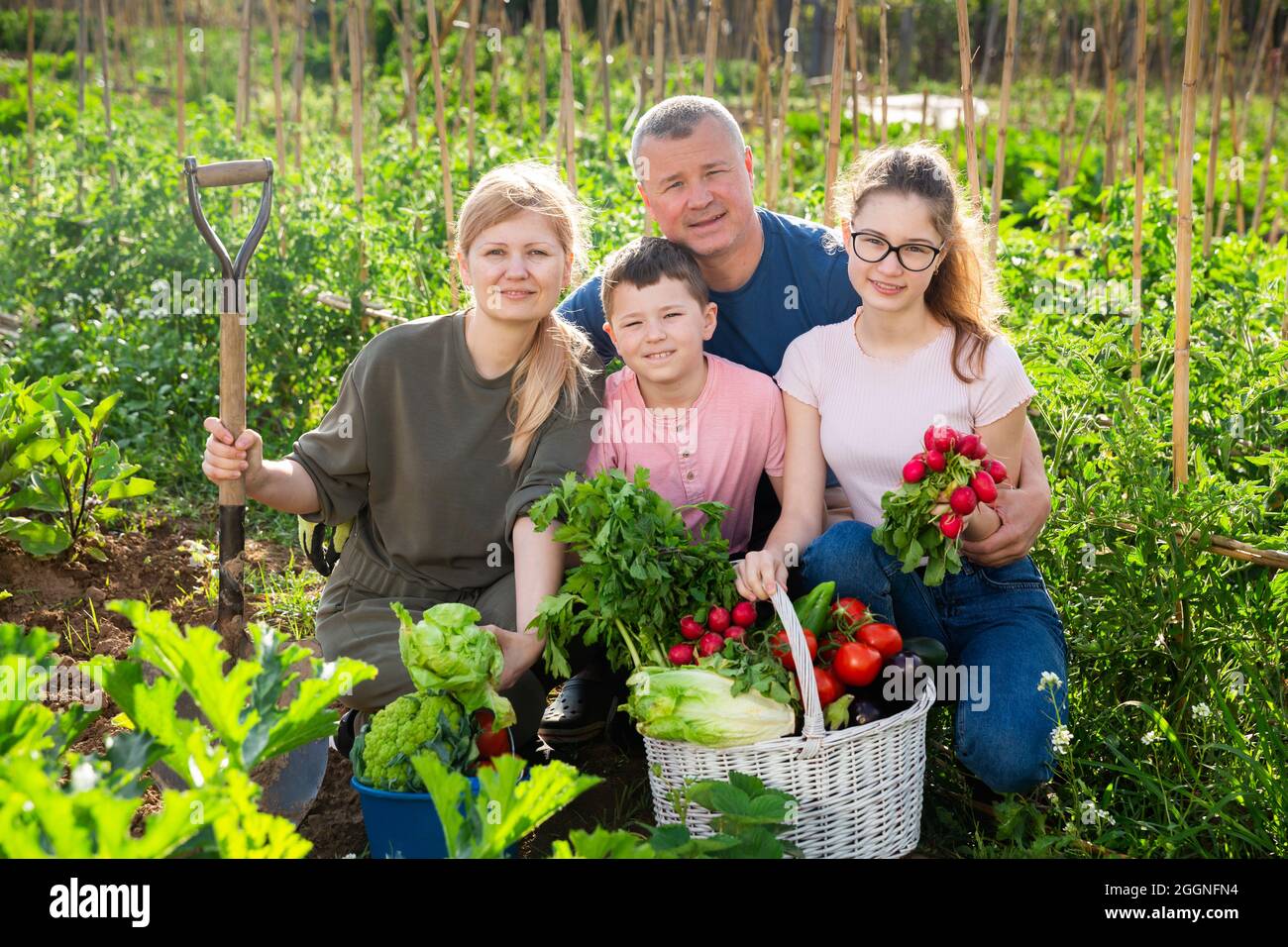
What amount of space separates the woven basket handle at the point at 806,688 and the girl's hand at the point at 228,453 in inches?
45.5

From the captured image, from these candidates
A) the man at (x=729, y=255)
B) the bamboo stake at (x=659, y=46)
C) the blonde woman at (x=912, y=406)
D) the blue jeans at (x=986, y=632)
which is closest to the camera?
the blue jeans at (x=986, y=632)

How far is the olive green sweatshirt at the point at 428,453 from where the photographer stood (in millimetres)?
2744

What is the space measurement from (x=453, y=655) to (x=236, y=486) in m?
0.69

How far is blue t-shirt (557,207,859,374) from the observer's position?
3.07 metres

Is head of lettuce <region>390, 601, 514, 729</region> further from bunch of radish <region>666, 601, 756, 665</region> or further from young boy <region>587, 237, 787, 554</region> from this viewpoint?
young boy <region>587, 237, 787, 554</region>

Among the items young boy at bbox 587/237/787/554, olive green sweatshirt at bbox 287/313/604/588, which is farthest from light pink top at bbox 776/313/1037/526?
olive green sweatshirt at bbox 287/313/604/588

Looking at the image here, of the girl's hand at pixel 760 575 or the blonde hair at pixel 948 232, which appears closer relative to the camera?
the girl's hand at pixel 760 575

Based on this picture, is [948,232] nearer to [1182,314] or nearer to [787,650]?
[1182,314]

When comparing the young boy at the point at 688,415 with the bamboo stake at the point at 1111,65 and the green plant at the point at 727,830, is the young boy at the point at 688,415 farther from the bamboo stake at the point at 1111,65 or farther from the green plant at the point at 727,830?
the bamboo stake at the point at 1111,65

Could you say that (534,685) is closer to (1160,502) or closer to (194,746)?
(194,746)

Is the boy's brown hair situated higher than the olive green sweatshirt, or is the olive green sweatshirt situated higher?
the boy's brown hair

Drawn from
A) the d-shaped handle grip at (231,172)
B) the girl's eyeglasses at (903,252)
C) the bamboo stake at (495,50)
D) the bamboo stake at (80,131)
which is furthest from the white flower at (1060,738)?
the bamboo stake at (80,131)
